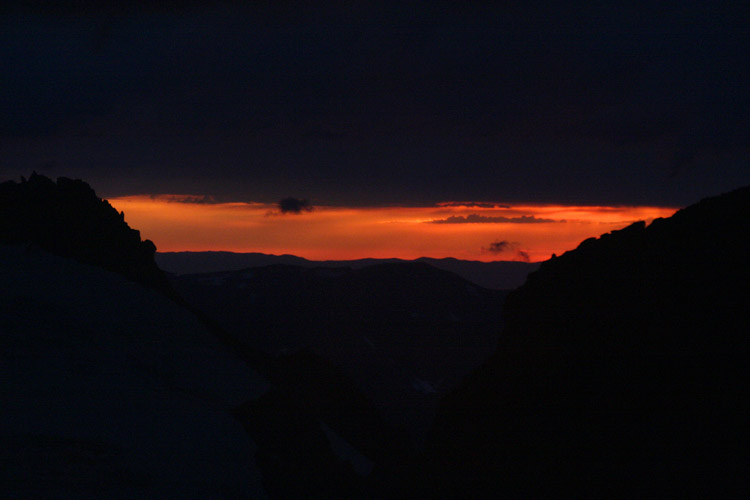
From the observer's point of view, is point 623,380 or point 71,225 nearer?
point 623,380

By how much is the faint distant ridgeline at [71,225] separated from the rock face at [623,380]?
23.9m

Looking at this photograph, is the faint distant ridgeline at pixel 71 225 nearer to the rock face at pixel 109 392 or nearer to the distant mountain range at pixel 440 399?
the distant mountain range at pixel 440 399

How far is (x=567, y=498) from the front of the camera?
702 inches

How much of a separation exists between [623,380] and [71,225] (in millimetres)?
32300

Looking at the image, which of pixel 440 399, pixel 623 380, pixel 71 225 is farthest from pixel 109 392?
pixel 623 380

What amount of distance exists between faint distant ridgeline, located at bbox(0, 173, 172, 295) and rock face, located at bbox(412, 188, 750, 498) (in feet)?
78.5

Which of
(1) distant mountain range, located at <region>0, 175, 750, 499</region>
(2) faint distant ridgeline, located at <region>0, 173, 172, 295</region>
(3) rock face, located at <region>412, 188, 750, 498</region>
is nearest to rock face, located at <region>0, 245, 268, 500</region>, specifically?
(1) distant mountain range, located at <region>0, 175, 750, 499</region>

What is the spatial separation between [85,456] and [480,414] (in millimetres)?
14882

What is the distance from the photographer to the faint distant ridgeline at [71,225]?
33562 mm

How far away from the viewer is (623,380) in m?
18.5

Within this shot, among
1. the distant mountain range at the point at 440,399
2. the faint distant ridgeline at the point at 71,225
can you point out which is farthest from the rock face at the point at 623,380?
the faint distant ridgeline at the point at 71,225

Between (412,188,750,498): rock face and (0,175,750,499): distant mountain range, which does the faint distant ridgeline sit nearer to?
(0,175,750,499): distant mountain range

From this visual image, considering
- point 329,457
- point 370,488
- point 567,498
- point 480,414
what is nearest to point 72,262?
point 329,457

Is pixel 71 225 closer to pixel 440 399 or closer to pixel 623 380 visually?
pixel 440 399
